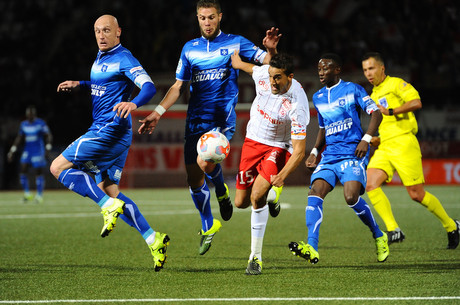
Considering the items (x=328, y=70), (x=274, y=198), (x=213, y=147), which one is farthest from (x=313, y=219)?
(x=328, y=70)

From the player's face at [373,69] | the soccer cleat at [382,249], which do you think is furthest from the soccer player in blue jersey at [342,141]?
the player's face at [373,69]

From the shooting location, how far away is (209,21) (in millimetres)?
7531

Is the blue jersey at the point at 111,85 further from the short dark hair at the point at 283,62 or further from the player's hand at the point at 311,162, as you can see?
the player's hand at the point at 311,162

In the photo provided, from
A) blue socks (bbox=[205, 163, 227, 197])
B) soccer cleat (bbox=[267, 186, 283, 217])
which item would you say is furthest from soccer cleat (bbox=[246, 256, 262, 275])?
blue socks (bbox=[205, 163, 227, 197])

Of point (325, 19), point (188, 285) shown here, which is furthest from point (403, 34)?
point (188, 285)

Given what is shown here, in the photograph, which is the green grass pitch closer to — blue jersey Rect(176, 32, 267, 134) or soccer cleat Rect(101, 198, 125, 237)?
soccer cleat Rect(101, 198, 125, 237)

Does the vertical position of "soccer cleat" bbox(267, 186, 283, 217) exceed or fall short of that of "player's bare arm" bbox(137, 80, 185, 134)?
Answer: it falls short

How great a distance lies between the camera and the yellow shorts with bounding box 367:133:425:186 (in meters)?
8.60

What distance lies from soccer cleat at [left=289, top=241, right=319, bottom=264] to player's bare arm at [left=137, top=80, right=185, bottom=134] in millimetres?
1705

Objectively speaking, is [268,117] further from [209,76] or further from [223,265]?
[223,265]

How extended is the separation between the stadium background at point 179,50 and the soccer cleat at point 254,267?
14429mm

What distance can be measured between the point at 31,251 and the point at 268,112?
3.66 metres

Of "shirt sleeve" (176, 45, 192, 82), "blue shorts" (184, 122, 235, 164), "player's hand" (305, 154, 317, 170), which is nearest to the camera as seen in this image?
"player's hand" (305, 154, 317, 170)

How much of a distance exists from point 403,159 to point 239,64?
2.66 metres
